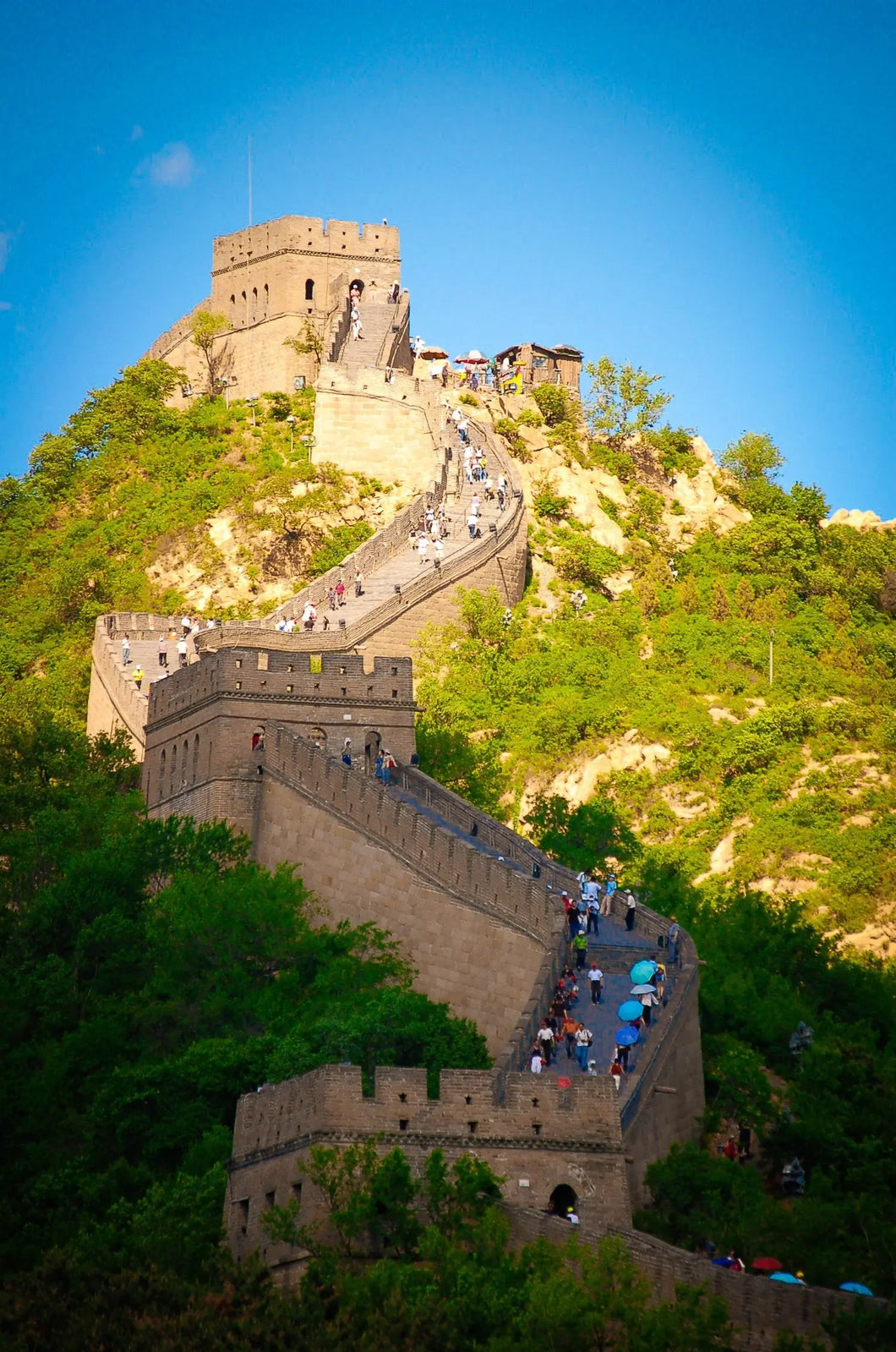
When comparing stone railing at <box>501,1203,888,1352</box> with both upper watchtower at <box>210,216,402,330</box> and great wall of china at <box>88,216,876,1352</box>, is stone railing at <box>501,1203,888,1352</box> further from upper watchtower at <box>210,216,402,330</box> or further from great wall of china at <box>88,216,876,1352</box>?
upper watchtower at <box>210,216,402,330</box>

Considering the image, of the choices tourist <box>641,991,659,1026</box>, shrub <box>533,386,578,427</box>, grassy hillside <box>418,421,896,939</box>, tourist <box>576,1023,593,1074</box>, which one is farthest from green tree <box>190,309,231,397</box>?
tourist <box>576,1023,593,1074</box>

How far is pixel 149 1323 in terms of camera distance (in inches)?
1394

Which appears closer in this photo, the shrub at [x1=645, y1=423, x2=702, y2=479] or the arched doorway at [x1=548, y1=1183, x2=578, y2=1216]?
the arched doorway at [x1=548, y1=1183, x2=578, y2=1216]

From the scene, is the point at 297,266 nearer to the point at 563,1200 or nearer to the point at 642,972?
the point at 642,972

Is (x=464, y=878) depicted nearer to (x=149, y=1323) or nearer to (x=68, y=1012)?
(x=68, y=1012)

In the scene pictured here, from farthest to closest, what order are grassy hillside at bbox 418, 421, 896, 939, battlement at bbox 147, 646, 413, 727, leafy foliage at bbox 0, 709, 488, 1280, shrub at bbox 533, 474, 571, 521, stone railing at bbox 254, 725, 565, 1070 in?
shrub at bbox 533, 474, 571, 521, grassy hillside at bbox 418, 421, 896, 939, battlement at bbox 147, 646, 413, 727, stone railing at bbox 254, 725, 565, 1070, leafy foliage at bbox 0, 709, 488, 1280

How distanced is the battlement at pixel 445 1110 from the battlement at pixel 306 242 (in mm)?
58294

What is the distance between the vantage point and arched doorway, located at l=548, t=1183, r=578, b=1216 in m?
39.8

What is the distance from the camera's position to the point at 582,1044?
44.6 meters

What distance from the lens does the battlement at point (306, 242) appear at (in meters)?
94.4

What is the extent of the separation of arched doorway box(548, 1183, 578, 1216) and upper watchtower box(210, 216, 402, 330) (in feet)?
191

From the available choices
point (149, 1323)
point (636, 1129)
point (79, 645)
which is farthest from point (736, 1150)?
point (79, 645)

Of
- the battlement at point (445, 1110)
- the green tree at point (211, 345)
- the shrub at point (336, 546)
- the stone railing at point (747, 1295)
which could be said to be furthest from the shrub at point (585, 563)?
the stone railing at point (747, 1295)

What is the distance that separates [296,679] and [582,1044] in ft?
50.4
